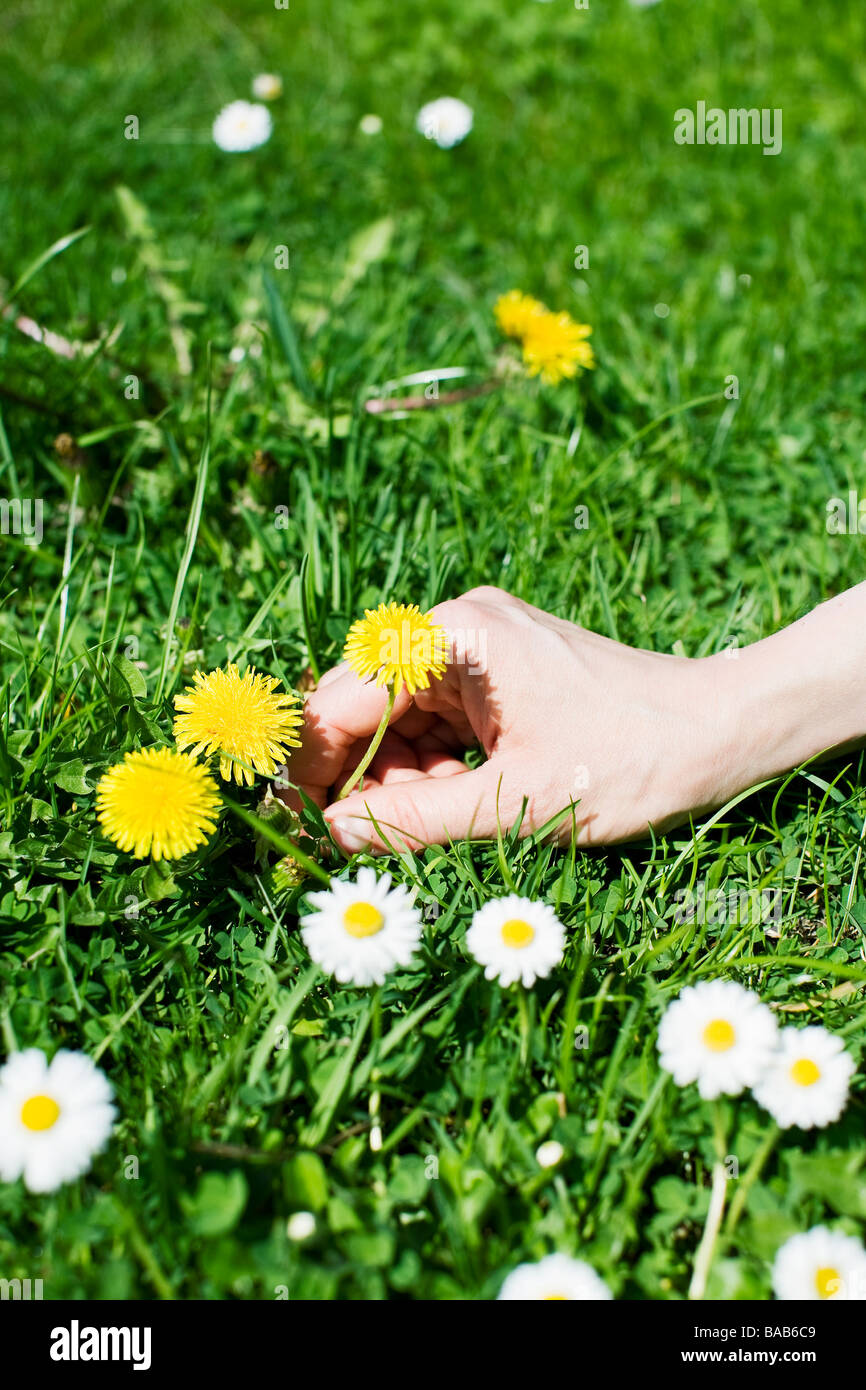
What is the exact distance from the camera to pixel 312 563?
232cm

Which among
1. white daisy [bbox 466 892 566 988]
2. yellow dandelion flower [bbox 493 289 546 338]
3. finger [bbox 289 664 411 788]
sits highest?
yellow dandelion flower [bbox 493 289 546 338]

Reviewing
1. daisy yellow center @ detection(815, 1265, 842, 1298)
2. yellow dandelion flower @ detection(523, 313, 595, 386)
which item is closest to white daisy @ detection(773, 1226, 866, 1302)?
daisy yellow center @ detection(815, 1265, 842, 1298)

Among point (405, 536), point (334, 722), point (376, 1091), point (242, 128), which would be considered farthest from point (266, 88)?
point (376, 1091)

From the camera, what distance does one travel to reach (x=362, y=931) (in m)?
1.57

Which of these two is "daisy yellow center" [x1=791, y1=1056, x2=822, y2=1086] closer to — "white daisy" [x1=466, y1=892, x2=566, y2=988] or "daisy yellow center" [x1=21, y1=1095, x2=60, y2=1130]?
"white daisy" [x1=466, y1=892, x2=566, y2=988]

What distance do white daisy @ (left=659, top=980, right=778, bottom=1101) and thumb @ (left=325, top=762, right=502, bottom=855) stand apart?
0.47 meters

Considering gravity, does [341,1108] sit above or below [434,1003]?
below

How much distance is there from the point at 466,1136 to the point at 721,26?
434 cm

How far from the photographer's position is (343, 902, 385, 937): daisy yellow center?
1.57 m

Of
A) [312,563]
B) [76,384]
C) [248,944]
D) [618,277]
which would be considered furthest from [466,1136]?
[618,277]

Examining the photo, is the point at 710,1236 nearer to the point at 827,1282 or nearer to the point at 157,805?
the point at 827,1282

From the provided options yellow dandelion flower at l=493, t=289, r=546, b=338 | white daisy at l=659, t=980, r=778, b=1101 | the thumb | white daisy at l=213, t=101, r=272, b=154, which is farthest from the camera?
white daisy at l=213, t=101, r=272, b=154

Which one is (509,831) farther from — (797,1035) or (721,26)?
(721,26)

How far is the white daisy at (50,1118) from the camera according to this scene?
1.37 metres
